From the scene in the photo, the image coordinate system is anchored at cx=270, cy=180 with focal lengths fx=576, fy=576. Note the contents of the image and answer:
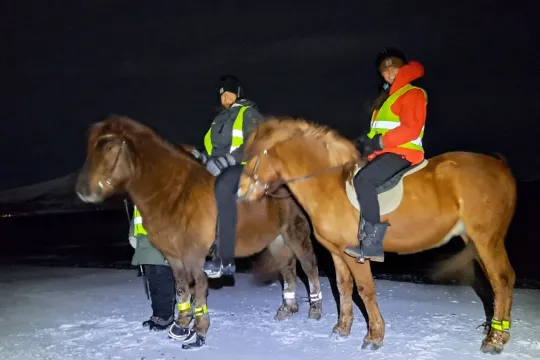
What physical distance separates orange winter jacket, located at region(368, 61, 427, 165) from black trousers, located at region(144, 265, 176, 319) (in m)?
2.96

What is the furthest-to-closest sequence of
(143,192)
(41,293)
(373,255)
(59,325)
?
(41,293)
(59,325)
(143,192)
(373,255)

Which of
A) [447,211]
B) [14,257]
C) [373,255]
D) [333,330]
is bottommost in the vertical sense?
[14,257]

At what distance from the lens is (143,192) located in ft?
19.5

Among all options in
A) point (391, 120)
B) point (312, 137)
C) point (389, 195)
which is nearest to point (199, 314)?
point (312, 137)

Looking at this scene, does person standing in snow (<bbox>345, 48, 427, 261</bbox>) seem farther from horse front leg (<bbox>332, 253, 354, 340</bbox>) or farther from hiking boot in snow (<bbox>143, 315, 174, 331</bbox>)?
hiking boot in snow (<bbox>143, 315, 174, 331</bbox>)

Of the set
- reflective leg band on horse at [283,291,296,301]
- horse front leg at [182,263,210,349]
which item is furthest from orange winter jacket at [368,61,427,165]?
reflective leg band on horse at [283,291,296,301]

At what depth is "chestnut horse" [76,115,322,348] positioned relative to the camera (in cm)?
573

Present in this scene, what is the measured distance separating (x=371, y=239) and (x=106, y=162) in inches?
106

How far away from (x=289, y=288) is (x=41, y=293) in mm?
4150

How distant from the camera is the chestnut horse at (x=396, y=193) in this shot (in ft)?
18.2

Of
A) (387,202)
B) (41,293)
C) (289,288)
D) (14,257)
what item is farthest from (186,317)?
(14,257)

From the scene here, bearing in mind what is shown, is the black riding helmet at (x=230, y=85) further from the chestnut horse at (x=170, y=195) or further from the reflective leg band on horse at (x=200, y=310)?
the reflective leg band on horse at (x=200, y=310)

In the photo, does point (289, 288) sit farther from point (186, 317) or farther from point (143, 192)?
point (143, 192)

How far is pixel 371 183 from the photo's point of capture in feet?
17.6
